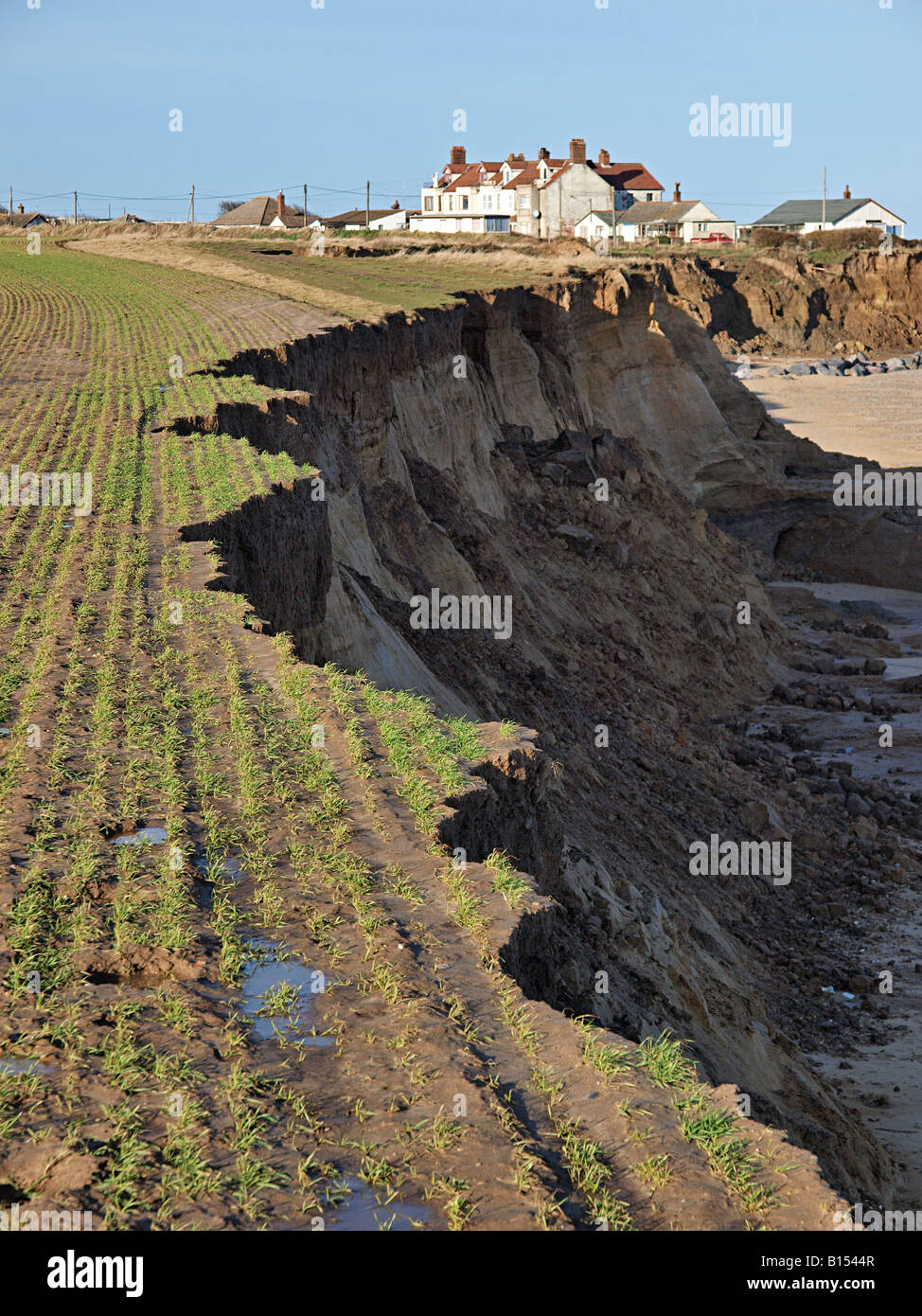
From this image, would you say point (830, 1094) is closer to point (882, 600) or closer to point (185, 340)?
point (185, 340)

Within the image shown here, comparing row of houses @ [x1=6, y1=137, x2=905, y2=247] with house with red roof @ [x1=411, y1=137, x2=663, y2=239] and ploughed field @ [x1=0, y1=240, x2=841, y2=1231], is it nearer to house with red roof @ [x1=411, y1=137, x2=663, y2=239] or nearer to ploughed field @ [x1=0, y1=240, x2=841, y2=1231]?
house with red roof @ [x1=411, y1=137, x2=663, y2=239]

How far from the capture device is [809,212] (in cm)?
10169

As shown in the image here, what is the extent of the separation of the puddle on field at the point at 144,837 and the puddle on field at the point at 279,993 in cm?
102

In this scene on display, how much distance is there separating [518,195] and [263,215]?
2143 centimetres

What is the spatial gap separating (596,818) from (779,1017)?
3.02m

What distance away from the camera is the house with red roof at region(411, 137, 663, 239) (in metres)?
85.7

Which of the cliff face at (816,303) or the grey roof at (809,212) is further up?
the grey roof at (809,212)

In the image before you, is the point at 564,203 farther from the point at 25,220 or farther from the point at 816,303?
the point at 25,220

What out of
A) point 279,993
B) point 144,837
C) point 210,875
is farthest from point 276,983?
point 144,837

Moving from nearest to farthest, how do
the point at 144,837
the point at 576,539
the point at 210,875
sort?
the point at 210,875 < the point at 144,837 < the point at 576,539

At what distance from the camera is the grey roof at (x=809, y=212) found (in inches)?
3917

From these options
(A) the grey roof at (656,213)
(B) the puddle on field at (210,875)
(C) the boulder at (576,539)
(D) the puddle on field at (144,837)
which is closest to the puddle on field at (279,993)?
(B) the puddle on field at (210,875)

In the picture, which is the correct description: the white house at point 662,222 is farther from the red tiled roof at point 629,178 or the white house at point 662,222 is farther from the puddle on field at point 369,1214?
the puddle on field at point 369,1214

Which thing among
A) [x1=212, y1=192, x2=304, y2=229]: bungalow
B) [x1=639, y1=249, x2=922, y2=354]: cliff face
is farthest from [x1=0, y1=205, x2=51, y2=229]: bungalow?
[x1=639, y1=249, x2=922, y2=354]: cliff face
